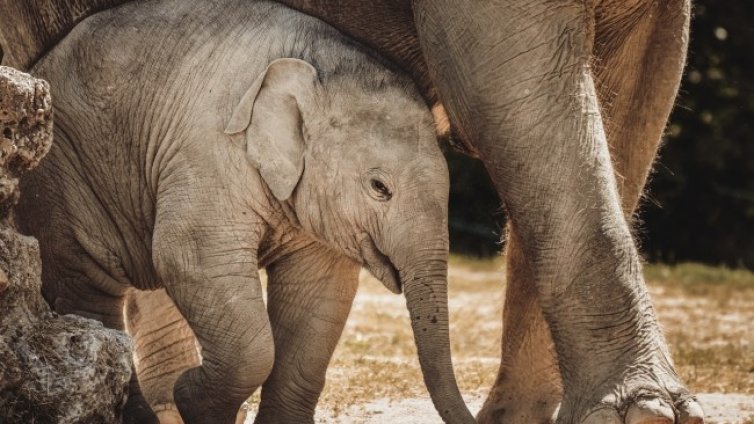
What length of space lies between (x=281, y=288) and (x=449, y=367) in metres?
0.93

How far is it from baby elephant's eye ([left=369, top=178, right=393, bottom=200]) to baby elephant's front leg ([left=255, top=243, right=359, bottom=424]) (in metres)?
0.58

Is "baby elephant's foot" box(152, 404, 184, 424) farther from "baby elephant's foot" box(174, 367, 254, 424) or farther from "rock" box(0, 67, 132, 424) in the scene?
"rock" box(0, 67, 132, 424)

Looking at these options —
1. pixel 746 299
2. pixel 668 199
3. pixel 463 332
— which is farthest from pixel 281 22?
pixel 668 199

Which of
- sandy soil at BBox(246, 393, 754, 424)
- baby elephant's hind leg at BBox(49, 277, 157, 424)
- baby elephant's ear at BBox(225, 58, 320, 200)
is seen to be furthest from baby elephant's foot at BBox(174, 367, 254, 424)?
sandy soil at BBox(246, 393, 754, 424)

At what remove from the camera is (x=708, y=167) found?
13664mm

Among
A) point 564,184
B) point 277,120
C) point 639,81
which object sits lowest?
point 564,184

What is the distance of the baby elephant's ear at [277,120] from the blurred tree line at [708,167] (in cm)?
788

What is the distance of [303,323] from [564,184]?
1109 mm

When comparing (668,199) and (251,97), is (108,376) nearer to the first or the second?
(251,97)

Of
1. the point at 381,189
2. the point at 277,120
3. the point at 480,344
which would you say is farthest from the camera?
the point at 480,344

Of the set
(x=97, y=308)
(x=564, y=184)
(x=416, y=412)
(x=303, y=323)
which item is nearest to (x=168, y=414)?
(x=97, y=308)

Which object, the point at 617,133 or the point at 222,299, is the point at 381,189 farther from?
the point at 617,133

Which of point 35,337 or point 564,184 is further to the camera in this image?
point 564,184

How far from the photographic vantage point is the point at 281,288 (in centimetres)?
551
